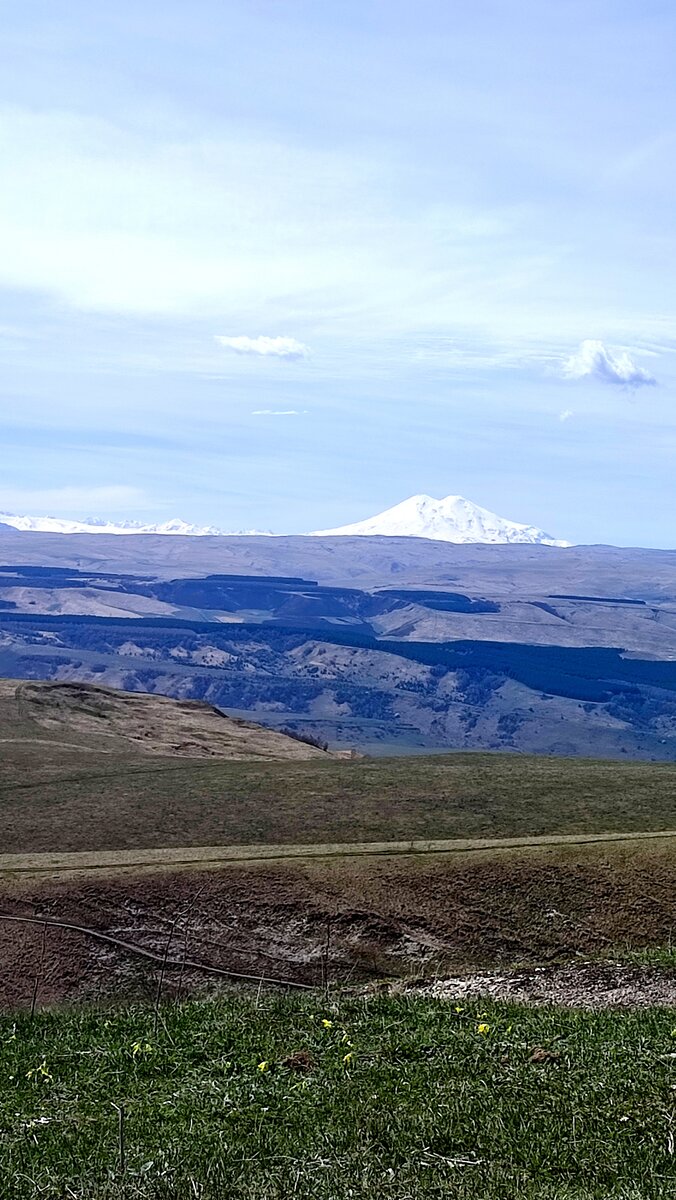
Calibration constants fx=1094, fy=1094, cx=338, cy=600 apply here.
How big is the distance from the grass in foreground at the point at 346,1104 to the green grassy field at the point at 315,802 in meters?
26.1

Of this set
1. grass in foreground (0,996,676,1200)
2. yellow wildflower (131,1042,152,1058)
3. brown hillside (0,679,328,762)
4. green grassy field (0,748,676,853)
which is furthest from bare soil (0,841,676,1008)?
brown hillside (0,679,328,762)

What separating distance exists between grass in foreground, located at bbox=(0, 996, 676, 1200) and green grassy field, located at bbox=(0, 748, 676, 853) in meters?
26.1

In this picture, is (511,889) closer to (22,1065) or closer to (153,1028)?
(153,1028)

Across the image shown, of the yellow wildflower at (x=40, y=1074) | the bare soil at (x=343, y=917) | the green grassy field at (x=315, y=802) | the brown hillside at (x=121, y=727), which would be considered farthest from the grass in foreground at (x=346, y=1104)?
the brown hillside at (x=121, y=727)

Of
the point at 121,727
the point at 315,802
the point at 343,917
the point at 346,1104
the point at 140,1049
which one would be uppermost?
the point at 346,1104

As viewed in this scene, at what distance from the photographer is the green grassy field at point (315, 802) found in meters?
43.9

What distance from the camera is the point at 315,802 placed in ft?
166

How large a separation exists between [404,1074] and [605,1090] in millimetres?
2522

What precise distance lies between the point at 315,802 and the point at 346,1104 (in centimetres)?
3779

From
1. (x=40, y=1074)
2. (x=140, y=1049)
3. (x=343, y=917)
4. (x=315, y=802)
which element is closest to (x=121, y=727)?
(x=315, y=802)

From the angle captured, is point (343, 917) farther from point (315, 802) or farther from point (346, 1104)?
point (315, 802)

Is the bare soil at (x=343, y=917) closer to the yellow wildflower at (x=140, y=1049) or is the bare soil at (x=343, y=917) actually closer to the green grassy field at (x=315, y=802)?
the yellow wildflower at (x=140, y=1049)

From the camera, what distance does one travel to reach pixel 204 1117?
508 inches

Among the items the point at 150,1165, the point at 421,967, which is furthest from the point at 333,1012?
the point at 421,967
